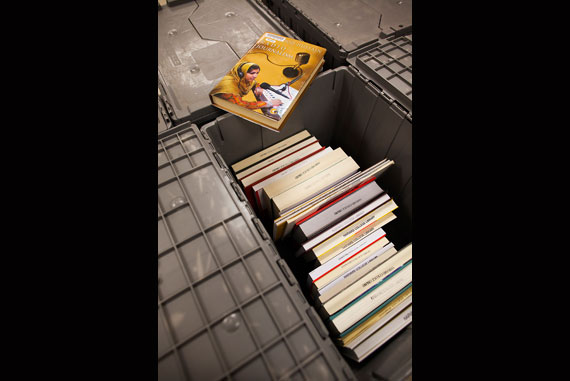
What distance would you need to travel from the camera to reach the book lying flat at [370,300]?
0.97 m

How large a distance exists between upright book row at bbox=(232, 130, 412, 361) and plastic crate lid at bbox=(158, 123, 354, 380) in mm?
262

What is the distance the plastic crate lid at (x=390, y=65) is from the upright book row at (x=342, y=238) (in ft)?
1.03

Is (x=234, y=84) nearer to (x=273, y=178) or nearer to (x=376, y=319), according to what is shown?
(x=273, y=178)

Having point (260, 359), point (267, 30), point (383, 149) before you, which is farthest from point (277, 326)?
point (267, 30)

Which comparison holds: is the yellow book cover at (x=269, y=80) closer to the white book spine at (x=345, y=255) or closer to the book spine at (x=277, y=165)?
the book spine at (x=277, y=165)

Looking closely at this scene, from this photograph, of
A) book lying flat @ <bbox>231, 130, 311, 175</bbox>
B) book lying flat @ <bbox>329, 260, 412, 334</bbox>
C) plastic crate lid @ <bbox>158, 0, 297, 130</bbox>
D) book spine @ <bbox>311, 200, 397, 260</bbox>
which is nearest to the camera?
book lying flat @ <bbox>329, 260, 412, 334</bbox>

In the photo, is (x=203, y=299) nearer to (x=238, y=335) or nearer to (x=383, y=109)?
(x=238, y=335)

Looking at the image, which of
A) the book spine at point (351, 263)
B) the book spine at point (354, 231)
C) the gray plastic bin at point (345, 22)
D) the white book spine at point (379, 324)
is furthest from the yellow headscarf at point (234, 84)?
the white book spine at point (379, 324)

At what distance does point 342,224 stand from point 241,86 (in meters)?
0.74

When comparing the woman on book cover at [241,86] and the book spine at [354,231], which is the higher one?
the woman on book cover at [241,86]

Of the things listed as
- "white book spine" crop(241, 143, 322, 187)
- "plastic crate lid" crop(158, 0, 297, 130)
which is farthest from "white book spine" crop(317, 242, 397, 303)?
"plastic crate lid" crop(158, 0, 297, 130)

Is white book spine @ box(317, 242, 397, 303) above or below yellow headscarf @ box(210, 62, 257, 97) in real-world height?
below

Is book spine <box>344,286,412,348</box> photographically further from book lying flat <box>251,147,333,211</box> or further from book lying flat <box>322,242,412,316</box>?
book lying flat <box>251,147,333,211</box>

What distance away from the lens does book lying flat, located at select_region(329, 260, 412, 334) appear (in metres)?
0.97
